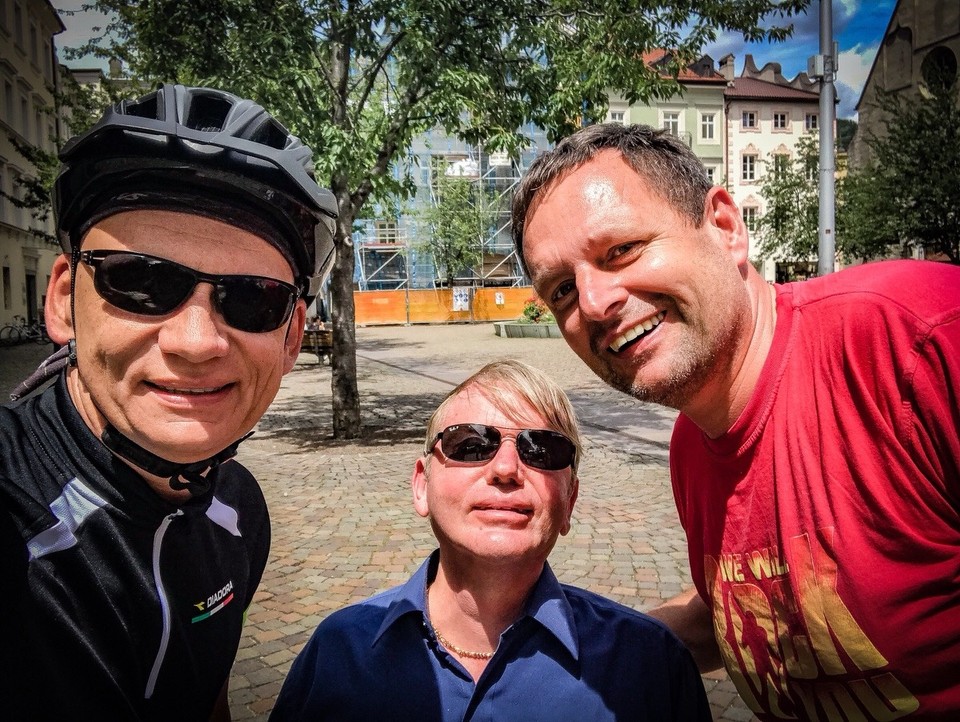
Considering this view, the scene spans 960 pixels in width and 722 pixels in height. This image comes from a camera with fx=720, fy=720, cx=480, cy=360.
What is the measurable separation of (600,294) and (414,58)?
7523 millimetres

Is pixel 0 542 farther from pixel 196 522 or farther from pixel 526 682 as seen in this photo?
pixel 526 682

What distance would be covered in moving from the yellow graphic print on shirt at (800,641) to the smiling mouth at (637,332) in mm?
651

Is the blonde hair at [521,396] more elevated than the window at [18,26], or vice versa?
the window at [18,26]

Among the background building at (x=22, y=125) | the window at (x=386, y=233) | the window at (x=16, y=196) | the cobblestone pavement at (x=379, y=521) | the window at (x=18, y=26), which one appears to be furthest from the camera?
the window at (x=386, y=233)

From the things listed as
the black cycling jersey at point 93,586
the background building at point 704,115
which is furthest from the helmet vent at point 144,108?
the background building at point 704,115

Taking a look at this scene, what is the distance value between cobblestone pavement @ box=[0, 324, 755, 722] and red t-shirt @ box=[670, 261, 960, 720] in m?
1.96

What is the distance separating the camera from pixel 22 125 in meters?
30.9

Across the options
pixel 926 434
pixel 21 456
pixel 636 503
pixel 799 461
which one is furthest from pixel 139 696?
pixel 636 503

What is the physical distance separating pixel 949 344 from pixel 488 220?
51.1 metres

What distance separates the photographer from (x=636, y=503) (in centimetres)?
719

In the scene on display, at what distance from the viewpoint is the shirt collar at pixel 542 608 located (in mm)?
1948

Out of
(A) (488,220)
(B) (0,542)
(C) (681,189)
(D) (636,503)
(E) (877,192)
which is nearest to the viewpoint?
(B) (0,542)

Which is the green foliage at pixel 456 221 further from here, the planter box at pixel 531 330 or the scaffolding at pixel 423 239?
the planter box at pixel 531 330

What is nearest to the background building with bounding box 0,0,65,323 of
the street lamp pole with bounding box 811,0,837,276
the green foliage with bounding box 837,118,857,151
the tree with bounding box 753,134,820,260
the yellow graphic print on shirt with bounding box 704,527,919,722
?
the street lamp pole with bounding box 811,0,837,276
